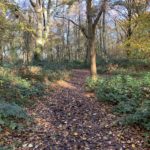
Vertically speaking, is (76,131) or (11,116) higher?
(11,116)

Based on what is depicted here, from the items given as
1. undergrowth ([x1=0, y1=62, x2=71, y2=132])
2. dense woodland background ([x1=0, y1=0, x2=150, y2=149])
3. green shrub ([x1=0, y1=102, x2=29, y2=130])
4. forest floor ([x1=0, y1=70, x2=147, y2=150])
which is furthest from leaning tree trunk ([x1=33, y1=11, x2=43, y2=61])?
green shrub ([x1=0, y1=102, x2=29, y2=130])

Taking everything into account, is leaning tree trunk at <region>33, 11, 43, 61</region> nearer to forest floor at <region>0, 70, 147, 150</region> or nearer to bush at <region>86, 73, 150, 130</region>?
bush at <region>86, 73, 150, 130</region>

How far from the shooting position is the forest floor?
615cm

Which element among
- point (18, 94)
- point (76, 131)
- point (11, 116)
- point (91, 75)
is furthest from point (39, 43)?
point (76, 131)

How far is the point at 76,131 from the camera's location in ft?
22.9

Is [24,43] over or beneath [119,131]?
over

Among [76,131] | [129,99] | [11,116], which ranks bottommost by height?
[76,131]

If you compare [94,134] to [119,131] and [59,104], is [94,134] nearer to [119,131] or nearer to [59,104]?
[119,131]

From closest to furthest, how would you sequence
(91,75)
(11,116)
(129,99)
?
(11,116) < (129,99) < (91,75)

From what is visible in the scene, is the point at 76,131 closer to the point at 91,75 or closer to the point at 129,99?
the point at 129,99

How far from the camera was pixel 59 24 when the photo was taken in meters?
47.0

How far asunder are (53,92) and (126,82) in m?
3.59

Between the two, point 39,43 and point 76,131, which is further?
point 39,43

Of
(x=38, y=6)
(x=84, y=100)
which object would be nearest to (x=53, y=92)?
(x=84, y=100)
